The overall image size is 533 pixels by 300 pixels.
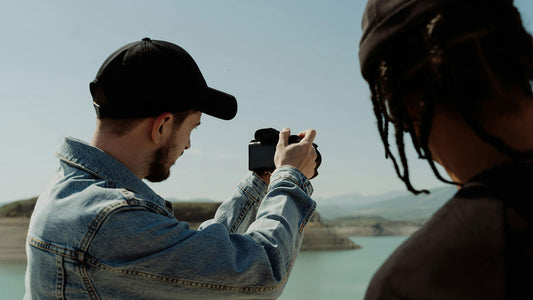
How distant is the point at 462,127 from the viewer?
0.79m

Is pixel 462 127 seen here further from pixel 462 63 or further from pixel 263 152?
pixel 263 152

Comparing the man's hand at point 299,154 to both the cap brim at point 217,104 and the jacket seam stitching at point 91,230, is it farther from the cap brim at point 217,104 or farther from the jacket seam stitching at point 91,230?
the jacket seam stitching at point 91,230

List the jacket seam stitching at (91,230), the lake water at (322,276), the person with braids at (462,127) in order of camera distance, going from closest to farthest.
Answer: the person with braids at (462,127)
the jacket seam stitching at (91,230)
the lake water at (322,276)

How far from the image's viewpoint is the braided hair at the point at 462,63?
772 mm

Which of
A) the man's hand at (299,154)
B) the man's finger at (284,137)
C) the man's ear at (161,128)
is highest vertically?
the man's ear at (161,128)

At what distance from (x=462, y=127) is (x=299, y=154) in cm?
108

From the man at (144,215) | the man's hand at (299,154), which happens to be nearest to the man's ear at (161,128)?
the man at (144,215)

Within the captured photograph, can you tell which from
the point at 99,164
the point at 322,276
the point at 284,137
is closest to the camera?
the point at 99,164

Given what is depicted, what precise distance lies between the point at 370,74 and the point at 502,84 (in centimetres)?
23

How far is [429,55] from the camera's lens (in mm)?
801

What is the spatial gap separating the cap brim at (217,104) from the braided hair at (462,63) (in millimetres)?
938

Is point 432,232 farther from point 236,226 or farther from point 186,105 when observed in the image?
point 236,226

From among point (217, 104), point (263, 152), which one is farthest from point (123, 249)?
point (263, 152)

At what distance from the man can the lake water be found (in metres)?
17.5
